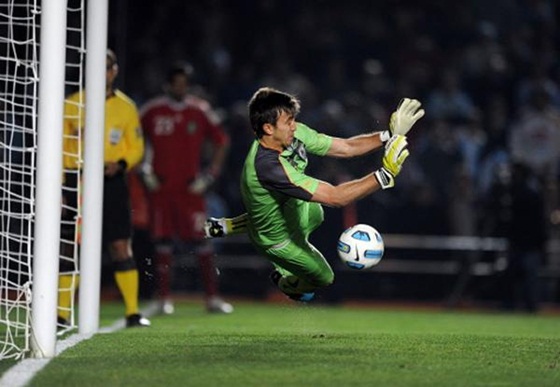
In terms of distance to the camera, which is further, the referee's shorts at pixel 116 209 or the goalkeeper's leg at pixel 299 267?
the referee's shorts at pixel 116 209

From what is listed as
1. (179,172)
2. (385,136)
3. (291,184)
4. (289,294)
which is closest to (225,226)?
(289,294)

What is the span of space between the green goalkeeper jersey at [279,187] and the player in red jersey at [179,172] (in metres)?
4.94

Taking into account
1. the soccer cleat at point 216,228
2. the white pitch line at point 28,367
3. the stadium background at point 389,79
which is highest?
the stadium background at point 389,79

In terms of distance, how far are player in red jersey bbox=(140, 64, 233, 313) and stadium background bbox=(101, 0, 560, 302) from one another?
1.88 m

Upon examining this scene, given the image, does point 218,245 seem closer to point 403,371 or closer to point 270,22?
point 270,22

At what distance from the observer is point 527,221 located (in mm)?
16891

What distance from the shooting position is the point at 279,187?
916 centimetres

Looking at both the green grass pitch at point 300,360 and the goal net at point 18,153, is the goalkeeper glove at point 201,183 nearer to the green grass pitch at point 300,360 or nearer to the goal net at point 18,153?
the green grass pitch at point 300,360

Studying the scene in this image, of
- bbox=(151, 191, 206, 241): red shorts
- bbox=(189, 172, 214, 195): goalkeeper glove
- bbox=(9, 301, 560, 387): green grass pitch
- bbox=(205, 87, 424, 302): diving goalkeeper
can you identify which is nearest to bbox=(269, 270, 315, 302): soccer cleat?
bbox=(205, 87, 424, 302): diving goalkeeper

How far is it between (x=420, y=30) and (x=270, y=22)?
2199mm

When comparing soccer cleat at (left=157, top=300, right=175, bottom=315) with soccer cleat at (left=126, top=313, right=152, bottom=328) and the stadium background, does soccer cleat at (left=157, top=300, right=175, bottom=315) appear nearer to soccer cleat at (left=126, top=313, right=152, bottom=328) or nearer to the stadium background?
A: soccer cleat at (left=126, top=313, right=152, bottom=328)

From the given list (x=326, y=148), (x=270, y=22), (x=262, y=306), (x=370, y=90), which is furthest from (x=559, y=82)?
(x=326, y=148)

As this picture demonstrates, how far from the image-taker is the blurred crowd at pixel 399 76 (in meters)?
18.0

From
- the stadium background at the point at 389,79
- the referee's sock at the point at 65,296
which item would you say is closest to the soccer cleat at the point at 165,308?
the stadium background at the point at 389,79
